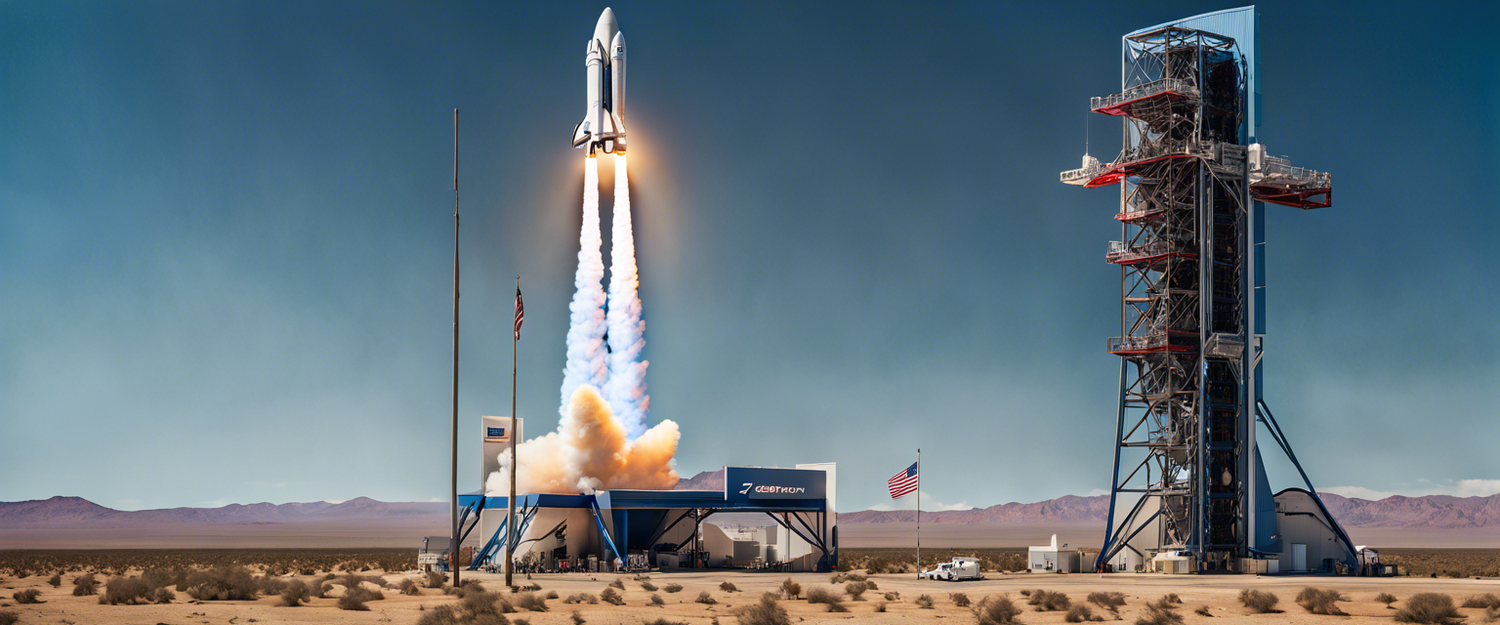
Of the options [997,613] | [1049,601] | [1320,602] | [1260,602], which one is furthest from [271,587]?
[1320,602]

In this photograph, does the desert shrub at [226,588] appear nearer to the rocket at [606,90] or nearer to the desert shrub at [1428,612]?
the rocket at [606,90]

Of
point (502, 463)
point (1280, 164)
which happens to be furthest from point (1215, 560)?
point (502, 463)

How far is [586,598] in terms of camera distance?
48.8 meters

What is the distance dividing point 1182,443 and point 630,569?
3232cm

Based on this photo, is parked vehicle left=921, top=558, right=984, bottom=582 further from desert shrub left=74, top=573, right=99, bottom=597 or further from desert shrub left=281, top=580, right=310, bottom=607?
desert shrub left=74, top=573, right=99, bottom=597

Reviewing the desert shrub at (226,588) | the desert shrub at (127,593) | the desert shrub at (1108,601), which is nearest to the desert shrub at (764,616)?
the desert shrub at (1108,601)

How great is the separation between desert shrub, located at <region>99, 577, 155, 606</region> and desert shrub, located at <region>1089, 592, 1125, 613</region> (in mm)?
32687

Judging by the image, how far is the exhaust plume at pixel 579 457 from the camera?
259 feet

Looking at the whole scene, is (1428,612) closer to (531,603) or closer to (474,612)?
(531,603)

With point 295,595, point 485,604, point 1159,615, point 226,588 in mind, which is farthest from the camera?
point 226,588

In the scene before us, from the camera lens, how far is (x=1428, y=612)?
4156 centimetres

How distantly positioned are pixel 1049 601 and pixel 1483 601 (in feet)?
50.0

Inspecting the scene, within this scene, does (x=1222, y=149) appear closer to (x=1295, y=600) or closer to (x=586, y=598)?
(x=1295, y=600)

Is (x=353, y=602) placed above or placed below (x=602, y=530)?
below
